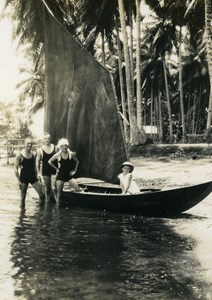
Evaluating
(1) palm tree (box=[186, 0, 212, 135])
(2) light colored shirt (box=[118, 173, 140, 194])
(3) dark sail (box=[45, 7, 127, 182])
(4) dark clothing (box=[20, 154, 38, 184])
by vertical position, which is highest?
(1) palm tree (box=[186, 0, 212, 135])

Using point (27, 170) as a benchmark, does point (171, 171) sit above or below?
below

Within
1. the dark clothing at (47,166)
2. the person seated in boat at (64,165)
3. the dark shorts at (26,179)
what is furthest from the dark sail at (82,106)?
the dark shorts at (26,179)

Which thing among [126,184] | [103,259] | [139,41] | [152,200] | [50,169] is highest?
[139,41]

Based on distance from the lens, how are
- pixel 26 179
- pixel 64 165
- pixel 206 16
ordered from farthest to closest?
pixel 206 16
pixel 64 165
pixel 26 179

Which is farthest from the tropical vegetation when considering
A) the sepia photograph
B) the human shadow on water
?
the human shadow on water

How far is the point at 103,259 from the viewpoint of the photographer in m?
6.48

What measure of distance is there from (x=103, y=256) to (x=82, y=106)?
4.94 meters

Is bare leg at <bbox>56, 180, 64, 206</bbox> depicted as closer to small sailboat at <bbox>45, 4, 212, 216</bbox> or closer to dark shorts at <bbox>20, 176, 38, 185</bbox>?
small sailboat at <bbox>45, 4, 212, 216</bbox>

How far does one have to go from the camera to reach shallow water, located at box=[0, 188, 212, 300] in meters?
5.15

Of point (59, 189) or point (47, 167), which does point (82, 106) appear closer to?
point (47, 167)

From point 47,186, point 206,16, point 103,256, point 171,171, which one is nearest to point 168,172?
point 171,171

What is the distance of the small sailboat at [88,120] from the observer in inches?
377

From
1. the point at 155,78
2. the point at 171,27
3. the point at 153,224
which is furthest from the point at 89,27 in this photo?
the point at 153,224

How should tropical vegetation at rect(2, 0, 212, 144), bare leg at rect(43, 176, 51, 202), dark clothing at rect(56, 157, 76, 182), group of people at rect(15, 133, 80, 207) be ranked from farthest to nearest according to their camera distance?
tropical vegetation at rect(2, 0, 212, 144) < bare leg at rect(43, 176, 51, 202) < dark clothing at rect(56, 157, 76, 182) < group of people at rect(15, 133, 80, 207)
